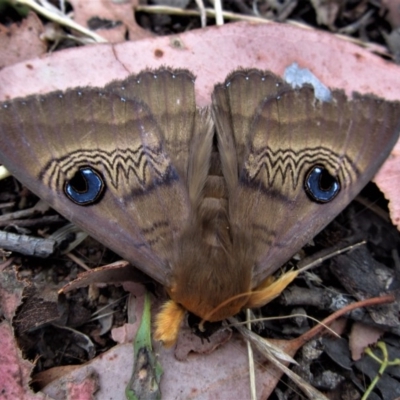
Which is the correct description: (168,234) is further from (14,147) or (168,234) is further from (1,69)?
(1,69)

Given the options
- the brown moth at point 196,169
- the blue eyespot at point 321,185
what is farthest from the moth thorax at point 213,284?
the blue eyespot at point 321,185

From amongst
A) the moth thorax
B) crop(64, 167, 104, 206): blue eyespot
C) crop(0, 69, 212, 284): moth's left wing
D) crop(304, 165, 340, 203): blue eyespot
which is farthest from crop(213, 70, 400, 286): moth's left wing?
crop(64, 167, 104, 206): blue eyespot

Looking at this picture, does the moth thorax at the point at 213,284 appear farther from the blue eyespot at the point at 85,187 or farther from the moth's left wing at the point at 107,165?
the blue eyespot at the point at 85,187

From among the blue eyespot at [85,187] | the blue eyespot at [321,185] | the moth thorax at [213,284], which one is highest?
the blue eyespot at [321,185]

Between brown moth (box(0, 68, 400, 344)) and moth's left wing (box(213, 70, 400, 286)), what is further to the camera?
moth's left wing (box(213, 70, 400, 286))

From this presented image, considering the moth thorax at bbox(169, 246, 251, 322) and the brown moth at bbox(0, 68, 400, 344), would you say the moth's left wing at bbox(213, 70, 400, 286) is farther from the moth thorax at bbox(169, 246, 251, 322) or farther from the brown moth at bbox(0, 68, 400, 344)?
the moth thorax at bbox(169, 246, 251, 322)

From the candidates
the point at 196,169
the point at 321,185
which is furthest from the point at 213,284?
the point at 321,185

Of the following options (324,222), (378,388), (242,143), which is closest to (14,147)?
(242,143)

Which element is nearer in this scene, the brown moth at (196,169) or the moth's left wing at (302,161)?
the brown moth at (196,169)
